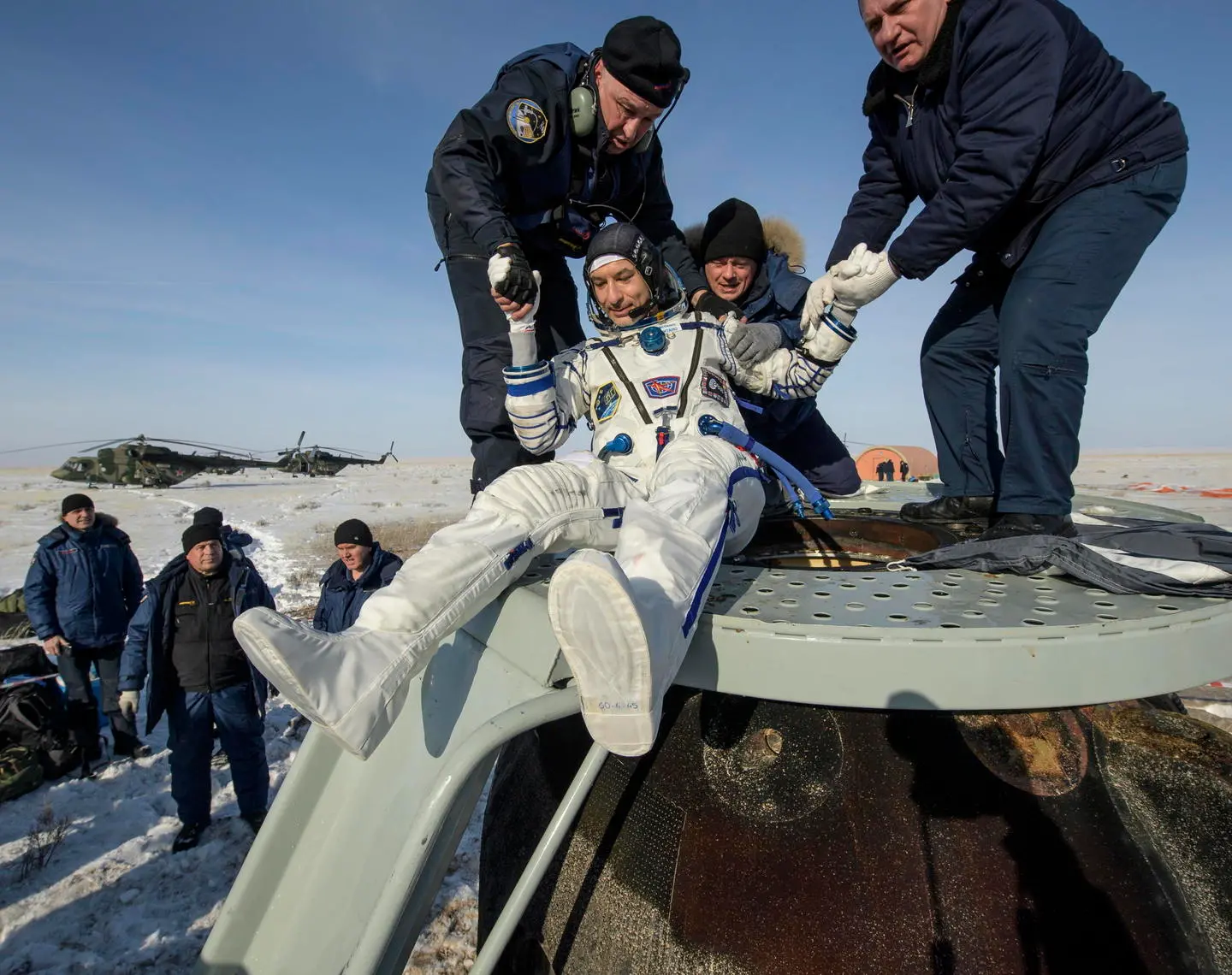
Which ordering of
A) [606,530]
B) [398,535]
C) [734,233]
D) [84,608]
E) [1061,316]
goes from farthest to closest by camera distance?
[398,535] < [84,608] < [734,233] < [606,530] < [1061,316]

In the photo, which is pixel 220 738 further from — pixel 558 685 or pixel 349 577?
pixel 558 685

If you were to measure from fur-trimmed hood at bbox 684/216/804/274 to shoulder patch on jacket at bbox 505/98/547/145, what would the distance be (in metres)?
1.68

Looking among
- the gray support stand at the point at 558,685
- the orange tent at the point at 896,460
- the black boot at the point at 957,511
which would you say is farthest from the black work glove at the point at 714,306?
the orange tent at the point at 896,460

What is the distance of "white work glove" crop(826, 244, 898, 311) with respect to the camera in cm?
282

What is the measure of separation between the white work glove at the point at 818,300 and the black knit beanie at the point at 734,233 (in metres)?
1.25

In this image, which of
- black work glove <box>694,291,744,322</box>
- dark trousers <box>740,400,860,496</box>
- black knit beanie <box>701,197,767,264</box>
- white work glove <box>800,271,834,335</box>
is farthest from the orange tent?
white work glove <box>800,271,834,335</box>

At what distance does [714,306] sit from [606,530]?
5.83 feet

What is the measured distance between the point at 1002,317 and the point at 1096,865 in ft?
6.01

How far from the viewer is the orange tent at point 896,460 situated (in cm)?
1221

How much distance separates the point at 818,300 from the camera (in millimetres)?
3121

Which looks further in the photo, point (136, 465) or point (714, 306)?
point (136, 465)

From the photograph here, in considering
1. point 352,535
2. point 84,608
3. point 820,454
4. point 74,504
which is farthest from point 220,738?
point 820,454

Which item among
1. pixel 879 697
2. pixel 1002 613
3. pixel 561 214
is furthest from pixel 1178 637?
pixel 561 214

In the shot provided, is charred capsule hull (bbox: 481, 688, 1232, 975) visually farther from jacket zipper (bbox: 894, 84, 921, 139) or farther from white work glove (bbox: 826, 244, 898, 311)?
jacket zipper (bbox: 894, 84, 921, 139)
